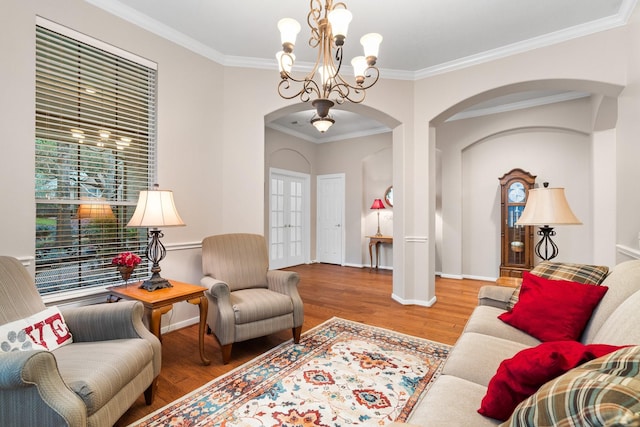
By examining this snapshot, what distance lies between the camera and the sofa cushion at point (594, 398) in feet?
1.80

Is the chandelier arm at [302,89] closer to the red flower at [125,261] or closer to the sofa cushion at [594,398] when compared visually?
the sofa cushion at [594,398]

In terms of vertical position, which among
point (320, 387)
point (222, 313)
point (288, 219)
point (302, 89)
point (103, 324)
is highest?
point (302, 89)

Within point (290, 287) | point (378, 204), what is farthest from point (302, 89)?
point (378, 204)

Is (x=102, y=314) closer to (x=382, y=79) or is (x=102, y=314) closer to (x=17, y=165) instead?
(x=17, y=165)

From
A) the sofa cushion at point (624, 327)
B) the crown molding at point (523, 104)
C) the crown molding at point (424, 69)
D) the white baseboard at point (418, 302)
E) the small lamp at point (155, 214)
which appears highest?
the crown molding at point (424, 69)

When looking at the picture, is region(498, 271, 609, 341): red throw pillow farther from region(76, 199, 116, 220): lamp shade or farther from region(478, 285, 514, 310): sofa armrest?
region(76, 199, 116, 220): lamp shade

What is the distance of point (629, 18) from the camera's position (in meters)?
2.60

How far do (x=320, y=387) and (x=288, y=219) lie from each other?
4649 mm

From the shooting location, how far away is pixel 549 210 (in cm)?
242

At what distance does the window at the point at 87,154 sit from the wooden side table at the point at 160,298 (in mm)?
428

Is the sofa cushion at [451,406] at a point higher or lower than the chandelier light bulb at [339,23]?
lower

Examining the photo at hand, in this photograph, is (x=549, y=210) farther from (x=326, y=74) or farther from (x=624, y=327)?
(x=326, y=74)

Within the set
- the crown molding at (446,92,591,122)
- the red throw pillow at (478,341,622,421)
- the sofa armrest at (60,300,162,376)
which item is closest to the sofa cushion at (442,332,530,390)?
the red throw pillow at (478,341,622,421)

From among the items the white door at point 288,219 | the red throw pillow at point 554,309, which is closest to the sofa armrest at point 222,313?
the red throw pillow at point 554,309
